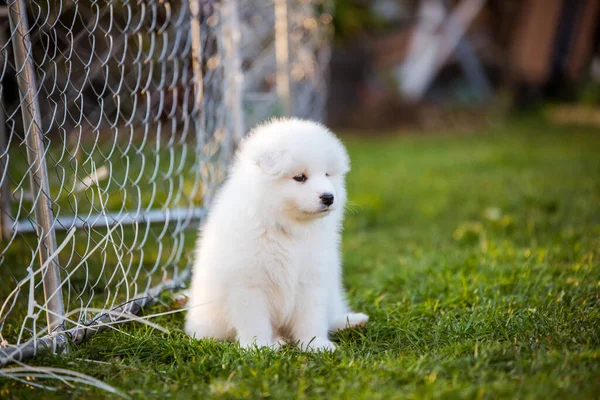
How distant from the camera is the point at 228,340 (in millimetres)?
2492

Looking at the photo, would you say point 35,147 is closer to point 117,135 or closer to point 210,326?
point 117,135

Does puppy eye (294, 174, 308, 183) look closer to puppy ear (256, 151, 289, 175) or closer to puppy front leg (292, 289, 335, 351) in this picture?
puppy ear (256, 151, 289, 175)

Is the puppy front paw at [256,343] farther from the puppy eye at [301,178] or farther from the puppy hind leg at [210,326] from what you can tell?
the puppy eye at [301,178]

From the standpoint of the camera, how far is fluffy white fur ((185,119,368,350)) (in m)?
2.30

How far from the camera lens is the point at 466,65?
464 inches

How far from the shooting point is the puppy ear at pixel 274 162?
226cm

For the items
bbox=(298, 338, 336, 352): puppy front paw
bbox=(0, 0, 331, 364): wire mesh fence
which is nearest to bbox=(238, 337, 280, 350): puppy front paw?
bbox=(298, 338, 336, 352): puppy front paw

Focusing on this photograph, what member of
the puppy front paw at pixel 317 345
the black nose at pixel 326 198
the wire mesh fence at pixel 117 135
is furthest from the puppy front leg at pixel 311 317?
the wire mesh fence at pixel 117 135

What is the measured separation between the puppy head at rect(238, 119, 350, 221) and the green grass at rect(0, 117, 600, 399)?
546 mm

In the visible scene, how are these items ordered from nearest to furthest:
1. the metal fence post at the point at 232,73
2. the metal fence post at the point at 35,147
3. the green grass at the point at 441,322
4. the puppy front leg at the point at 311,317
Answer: the green grass at the point at 441,322 → the metal fence post at the point at 35,147 → the puppy front leg at the point at 311,317 → the metal fence post at the point at 232,73

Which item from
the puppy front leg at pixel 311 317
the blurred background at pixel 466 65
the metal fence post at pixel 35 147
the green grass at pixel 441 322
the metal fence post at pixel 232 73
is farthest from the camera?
the blurred background at pixel 466 65

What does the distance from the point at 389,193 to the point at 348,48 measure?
6295 millimetres

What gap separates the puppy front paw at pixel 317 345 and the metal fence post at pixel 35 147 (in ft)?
2.95

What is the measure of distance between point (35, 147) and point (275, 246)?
36.9 inches
